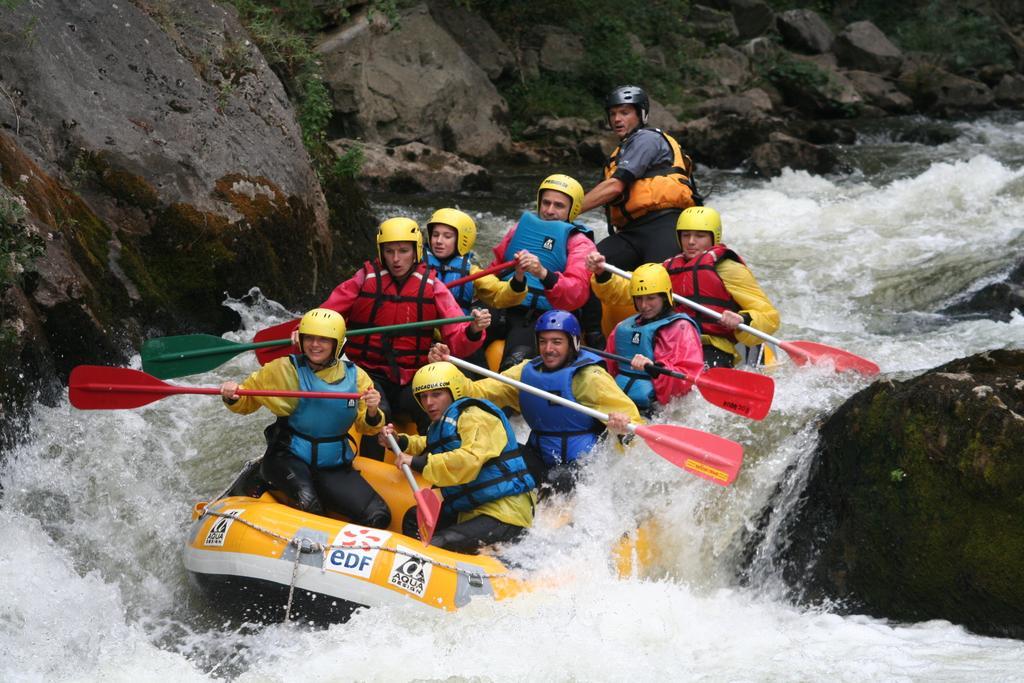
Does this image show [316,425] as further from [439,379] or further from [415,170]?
[415,170]

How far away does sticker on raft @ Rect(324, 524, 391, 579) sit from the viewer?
509cm

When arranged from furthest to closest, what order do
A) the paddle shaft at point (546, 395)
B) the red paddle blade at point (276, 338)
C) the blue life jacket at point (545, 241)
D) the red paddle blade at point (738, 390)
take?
the blue life jacket at point (545, 241), the red paddle blade at point (276, 338), the red paddle blade at point (738, 390), the paddle shaft at point (546, 395)

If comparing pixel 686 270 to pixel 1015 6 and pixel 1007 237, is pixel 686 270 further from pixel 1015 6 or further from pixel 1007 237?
pixel 1015 6

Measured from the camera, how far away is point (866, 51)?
22.0 m

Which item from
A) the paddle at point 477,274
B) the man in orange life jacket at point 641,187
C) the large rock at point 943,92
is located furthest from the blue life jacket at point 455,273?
the large rock at point 943,92

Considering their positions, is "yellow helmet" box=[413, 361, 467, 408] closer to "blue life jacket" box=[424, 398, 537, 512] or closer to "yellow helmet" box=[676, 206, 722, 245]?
"blue life jacket" box=[424, 398, 537, 512]

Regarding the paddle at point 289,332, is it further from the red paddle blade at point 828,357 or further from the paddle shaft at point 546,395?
the red paddle blade at point 828,357

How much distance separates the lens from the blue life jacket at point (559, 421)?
19.6ft

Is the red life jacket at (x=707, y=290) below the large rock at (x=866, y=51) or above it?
below

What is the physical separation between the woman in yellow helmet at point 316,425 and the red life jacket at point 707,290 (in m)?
2.24

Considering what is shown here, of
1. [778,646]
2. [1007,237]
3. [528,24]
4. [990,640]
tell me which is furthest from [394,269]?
[528,24]

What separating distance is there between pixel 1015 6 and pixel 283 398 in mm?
23755

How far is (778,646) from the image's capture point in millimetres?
5074

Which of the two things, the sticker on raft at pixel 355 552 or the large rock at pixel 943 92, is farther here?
the large rock at pixel 943 92
